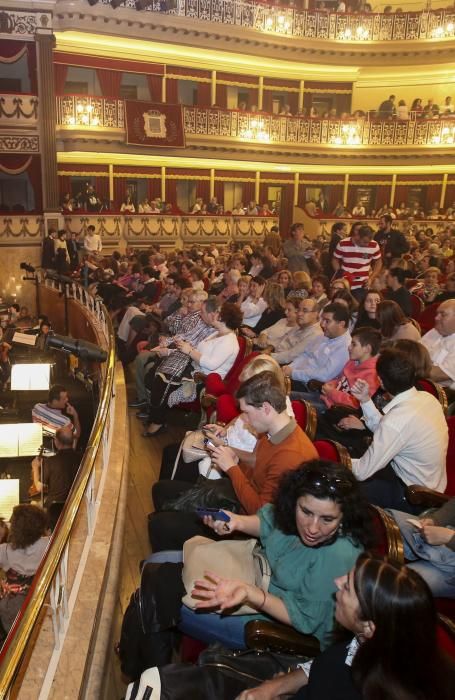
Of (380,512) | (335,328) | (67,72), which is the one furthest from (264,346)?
(67,72)

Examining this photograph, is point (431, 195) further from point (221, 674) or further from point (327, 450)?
point (221, 674)

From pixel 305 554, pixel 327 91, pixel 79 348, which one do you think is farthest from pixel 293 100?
pixel 305 554

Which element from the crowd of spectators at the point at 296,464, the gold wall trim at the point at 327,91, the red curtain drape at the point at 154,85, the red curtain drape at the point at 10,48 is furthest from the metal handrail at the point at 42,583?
the gold wall trim at the point at 327,91

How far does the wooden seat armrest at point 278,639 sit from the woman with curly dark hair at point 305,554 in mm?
28

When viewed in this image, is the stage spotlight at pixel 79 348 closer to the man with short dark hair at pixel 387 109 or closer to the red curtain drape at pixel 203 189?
the red curtain drape at pixel 203 189

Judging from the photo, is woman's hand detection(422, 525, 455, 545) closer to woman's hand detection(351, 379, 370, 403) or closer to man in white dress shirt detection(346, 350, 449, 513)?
man in white dress shirt detection(346, 350, 449, 513)

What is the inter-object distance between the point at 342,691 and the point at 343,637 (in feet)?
0.83

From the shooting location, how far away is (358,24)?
17281 mm

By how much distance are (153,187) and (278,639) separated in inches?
695

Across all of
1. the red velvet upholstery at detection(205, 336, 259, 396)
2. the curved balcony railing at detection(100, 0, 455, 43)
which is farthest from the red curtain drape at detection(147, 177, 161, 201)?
the red velvet upholstery at detection(205, 336, 259, 396)

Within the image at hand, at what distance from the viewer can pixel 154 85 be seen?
17.6 metres

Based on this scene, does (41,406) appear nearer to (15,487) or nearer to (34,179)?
(15,487)

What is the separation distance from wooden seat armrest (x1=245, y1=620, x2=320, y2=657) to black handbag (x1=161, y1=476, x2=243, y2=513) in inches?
35.8

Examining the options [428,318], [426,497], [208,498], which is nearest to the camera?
[426,497]
